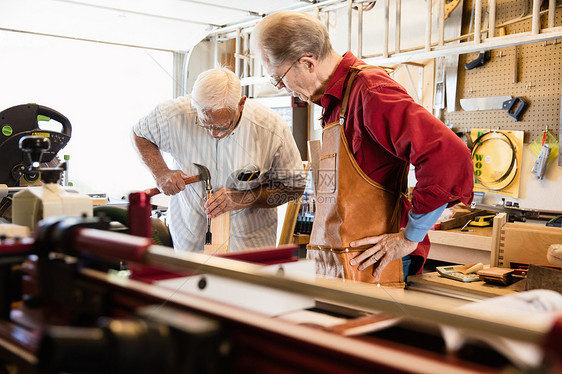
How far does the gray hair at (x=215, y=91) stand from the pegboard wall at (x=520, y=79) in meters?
2.11

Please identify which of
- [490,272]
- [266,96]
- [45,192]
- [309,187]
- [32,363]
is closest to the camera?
[32,363]

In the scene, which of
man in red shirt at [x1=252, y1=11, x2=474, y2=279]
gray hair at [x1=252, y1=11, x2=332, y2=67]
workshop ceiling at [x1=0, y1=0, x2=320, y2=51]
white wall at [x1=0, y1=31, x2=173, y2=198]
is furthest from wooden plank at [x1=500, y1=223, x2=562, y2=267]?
white wall at [x1=0, y1=31, x2=173, y2=198]

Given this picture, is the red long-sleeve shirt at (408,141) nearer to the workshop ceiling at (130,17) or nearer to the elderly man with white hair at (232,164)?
the elderly man with white hair at (232,164)

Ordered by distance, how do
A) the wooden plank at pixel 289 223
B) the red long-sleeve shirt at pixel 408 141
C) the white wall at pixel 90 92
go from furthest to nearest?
the white wall at pixel 90 92 → the wooden plank at pixel 289 223 → the red long-sleeve shirt at pixel 408 141

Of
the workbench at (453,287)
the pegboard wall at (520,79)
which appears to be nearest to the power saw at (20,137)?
the workbench at (453,287)

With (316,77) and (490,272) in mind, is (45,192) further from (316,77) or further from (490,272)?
(490,272)

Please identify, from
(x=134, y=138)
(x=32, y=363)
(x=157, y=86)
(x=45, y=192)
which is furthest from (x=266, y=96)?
(x=32, y=363)

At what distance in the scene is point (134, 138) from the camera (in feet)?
8.29

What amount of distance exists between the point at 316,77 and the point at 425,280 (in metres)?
0.98

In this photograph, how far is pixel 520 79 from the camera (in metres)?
3.39

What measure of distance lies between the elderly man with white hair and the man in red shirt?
1.85 ft

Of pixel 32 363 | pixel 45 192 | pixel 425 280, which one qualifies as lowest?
pixel 425 280

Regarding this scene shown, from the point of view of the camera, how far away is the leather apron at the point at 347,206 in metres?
1.67

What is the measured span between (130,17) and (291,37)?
304cm
